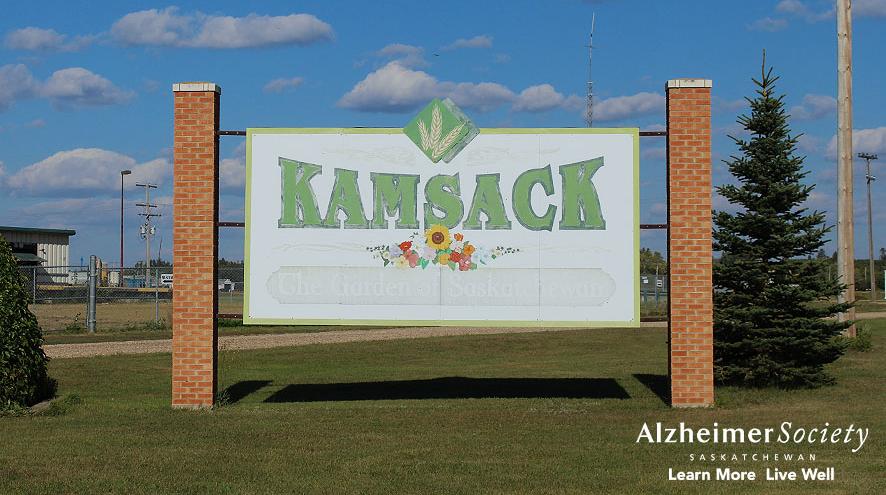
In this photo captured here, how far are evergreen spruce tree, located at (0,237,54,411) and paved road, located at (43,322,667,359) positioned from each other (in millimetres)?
9776

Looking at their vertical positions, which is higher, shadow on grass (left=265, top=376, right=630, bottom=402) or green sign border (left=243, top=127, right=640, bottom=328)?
green sign border (left=243, top=127, right=640, bottom=328)

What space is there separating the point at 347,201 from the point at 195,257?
2322 mm

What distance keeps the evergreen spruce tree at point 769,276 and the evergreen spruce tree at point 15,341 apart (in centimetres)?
1082

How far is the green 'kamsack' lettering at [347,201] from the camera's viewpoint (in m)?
15.2

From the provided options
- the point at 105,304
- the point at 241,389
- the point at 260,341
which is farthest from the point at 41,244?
the point at 241,389

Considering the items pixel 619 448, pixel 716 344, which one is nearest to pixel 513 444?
pixel 619 448

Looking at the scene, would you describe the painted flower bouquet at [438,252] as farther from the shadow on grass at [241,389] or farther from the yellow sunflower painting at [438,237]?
the shadow on grass at [241,389]

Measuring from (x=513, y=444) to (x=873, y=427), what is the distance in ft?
15.2

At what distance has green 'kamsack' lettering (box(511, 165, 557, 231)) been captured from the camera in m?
15.1

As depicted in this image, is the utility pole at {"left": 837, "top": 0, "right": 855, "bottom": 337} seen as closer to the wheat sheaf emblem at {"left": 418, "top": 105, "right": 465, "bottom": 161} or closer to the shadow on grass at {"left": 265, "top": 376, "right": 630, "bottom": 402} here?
the shadow on grass at {"left": 265, "top": 376, "right": 630, "bottom": 402}

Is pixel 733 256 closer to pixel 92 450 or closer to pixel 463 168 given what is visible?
pixel 463 168

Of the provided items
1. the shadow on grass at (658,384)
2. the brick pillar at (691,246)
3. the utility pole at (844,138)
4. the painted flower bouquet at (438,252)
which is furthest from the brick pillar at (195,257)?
the utility pole at (844,138)

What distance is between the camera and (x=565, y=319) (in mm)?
15016

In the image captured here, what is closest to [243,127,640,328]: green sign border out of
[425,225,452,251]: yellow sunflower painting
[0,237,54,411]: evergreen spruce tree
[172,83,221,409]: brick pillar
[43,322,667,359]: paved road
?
[172,83,221,409]: brick pillar
